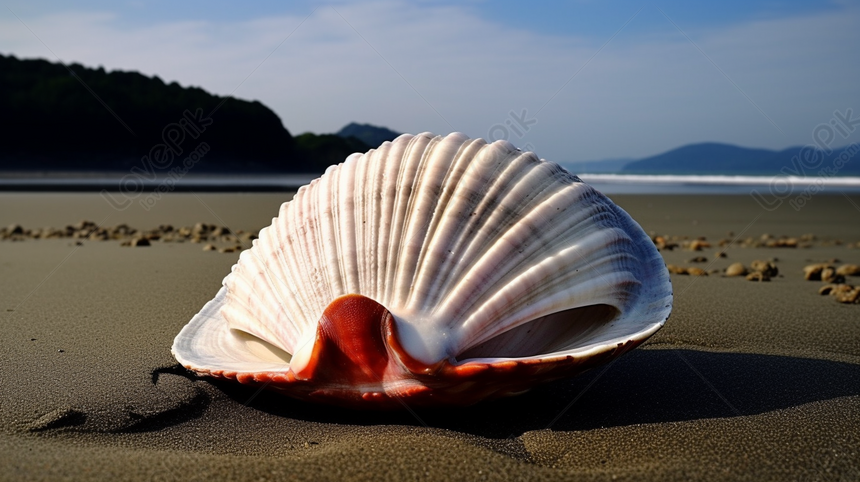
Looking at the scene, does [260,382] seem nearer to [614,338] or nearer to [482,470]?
[482,470]

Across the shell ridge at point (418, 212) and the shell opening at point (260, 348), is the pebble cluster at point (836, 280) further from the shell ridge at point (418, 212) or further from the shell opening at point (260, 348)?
the shell opening at point (260, 348)

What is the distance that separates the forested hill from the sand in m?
32.6

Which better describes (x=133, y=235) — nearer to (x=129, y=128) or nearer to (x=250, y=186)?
(x=250, y=186)

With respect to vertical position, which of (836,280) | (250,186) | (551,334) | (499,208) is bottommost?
(250,186)

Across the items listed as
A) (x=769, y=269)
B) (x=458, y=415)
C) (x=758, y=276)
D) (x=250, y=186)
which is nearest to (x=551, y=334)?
(x=458, y=415)

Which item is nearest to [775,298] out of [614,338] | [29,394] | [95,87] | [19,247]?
[614,338]

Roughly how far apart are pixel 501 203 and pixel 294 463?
0.91 metres

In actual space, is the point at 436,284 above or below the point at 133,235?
above

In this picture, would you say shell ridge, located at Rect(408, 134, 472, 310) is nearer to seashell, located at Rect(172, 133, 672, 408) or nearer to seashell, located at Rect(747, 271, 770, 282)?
seashell, located at Rect(172, 133, 672, 408)

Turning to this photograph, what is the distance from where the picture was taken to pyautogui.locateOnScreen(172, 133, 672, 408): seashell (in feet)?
5.86

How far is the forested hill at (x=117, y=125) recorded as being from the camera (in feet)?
115

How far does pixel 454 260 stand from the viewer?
194 cm

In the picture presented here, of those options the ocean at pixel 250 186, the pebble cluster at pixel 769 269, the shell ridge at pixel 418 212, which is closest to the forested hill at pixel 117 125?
the ocean at pixel 250 186

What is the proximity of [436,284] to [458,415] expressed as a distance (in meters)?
0.38
